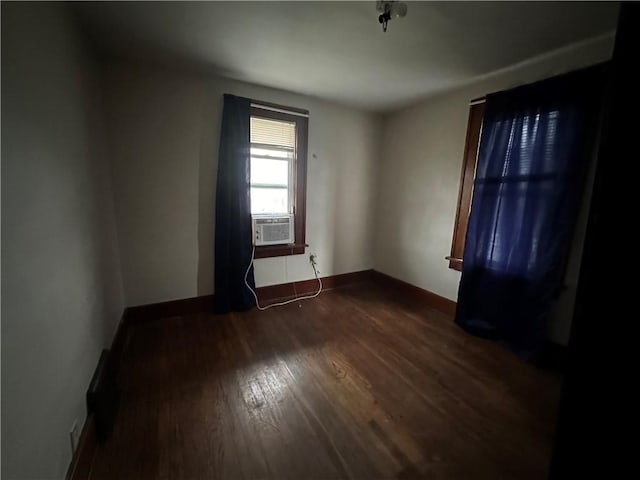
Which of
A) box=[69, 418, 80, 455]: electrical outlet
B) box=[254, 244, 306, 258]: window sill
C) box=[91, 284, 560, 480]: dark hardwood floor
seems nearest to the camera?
box=[69, 418, 80, 455]: electrical outlet

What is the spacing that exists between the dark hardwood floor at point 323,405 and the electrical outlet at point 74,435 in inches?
→ 5.8

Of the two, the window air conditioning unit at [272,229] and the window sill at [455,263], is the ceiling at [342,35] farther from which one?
the window sill at [455,263]

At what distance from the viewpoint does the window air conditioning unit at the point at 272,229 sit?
2.81 metres

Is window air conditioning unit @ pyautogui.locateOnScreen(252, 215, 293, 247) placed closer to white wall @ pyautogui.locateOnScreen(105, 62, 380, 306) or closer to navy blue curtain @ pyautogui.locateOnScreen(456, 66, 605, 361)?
white wall @ pyautogui.locateOnScreen(105, 62, 380, 306)

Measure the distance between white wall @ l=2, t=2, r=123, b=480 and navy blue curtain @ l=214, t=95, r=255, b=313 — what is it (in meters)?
1.03

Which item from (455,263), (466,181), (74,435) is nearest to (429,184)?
(466,181)

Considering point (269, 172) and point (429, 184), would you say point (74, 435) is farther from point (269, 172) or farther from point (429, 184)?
point (429, 184)

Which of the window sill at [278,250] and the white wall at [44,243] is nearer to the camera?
the white wall at [44,243]

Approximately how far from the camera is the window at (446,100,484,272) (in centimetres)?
244

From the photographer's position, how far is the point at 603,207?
25.5 inches

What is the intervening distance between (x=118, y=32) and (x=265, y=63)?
100cm

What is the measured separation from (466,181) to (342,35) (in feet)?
5.72

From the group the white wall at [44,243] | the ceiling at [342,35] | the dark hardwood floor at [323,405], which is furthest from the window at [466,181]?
the white wall at [44,243]

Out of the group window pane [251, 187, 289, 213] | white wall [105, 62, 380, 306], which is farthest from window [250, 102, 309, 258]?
white wall [105, 62, 380, 306]
